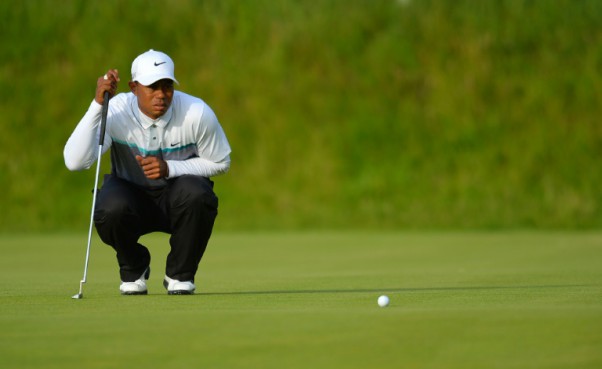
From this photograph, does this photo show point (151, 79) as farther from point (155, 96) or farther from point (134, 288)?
point (134, 288)

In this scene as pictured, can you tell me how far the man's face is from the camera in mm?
5742

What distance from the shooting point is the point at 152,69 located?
5.64 metres

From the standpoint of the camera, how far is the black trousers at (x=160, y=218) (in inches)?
221

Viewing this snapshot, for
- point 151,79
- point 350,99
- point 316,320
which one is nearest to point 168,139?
point 151,79

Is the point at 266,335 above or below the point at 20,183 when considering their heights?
below

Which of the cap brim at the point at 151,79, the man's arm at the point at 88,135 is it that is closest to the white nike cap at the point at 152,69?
the cap brim at the point at 151,79

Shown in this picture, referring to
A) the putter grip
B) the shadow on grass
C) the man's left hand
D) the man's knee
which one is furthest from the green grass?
the putter grip

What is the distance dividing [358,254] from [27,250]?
9.73 ft

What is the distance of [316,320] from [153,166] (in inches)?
76.8

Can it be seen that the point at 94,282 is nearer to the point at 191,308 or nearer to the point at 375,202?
the point at 191,308

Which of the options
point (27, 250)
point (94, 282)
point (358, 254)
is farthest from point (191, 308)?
point (27, 250)

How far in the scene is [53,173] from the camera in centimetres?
1432

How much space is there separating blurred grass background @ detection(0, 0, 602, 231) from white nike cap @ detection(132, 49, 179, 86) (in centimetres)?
853

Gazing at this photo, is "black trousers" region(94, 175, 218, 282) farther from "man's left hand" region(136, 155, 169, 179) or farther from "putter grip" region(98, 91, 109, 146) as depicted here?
"putter grip" region(98, 91, 109, 146)
